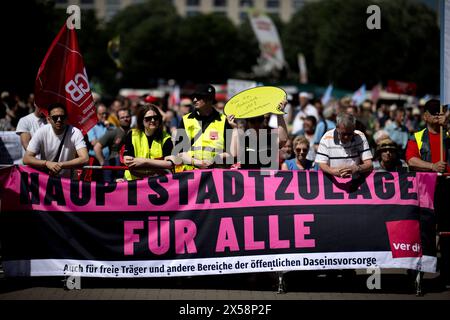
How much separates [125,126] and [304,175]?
15.2 feet

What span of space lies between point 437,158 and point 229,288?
298 centimetres

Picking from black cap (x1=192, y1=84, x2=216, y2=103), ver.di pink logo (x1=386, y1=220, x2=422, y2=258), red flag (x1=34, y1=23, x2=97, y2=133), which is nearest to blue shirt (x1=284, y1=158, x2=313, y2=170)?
black cap (x1=192, y1=84, x2=216, y2=103)

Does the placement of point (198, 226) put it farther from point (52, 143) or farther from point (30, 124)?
point (30, 124)

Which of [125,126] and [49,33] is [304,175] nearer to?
[125,126]

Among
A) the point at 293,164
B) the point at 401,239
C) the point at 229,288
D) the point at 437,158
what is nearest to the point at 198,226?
the point at 229,288

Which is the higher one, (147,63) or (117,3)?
(117,3)

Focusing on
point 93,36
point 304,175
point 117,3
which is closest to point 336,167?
point 304,175

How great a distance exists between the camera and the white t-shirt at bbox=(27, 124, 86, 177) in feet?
27.7

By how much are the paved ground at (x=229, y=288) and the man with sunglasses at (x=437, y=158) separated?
43 centimetres

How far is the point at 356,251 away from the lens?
813cm

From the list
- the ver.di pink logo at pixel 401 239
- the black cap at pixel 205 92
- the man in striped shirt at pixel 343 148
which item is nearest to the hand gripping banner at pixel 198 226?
the ver.di pink logo at pixel 401 239

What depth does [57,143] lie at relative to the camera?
8484 mm

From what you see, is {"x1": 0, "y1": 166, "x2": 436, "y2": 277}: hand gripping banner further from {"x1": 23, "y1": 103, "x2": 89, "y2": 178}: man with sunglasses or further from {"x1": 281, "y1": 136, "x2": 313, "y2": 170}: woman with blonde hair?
{"x1": 281, "y1": 136, "x2": 313, "y2": 170}: woman with blonde hair

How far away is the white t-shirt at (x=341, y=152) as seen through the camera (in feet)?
27.8
